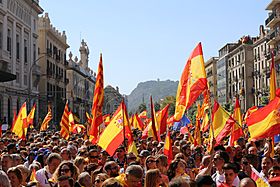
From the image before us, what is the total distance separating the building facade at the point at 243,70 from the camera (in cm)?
8944

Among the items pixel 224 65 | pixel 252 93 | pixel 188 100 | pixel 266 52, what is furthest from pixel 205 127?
pixel 224 65

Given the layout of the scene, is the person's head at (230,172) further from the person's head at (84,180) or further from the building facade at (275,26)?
the building facade at (275,26)

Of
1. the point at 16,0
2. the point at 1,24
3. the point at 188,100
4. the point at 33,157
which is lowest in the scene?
the point at 33,157

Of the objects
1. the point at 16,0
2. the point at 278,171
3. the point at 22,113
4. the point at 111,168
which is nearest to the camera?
the point at 278,171

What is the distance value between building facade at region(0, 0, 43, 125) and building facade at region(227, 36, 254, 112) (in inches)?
1562

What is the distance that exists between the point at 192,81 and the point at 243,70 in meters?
82.8

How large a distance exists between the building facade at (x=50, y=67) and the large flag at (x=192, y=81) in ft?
159

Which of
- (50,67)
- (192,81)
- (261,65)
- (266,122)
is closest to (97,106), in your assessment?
(192,81)

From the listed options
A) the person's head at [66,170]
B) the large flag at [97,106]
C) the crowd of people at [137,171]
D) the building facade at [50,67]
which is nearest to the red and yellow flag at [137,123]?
the large flag at [97,106]

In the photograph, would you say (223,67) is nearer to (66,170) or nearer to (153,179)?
(66,170)

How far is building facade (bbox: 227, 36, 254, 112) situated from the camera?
89438 millimetres

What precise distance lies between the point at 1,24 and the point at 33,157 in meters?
35.8

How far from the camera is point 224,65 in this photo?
107938 millimetres

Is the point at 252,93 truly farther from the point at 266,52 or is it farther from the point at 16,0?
the point at 16,0
